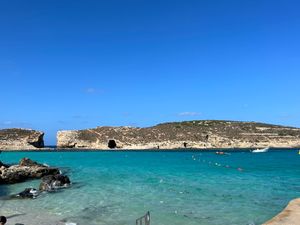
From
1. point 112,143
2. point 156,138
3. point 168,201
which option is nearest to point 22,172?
point 168,201

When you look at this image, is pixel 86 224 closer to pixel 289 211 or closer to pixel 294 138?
pixel 289 211

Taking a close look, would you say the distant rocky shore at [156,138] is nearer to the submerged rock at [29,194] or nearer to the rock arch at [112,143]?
the rock arch at [112,143]

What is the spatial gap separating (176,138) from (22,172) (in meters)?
119

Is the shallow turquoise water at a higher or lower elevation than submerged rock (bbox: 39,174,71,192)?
lower

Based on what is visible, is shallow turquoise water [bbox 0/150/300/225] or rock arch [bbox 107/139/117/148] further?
rock arch [bbox 107/139/117/148]

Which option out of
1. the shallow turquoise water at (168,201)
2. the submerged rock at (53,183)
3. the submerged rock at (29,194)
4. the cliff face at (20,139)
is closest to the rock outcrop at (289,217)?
the shallow turquoise water at (168,201)

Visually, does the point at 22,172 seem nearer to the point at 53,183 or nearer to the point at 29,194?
the point at 53,183

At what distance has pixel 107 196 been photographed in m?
32.9

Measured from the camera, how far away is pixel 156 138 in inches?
6481

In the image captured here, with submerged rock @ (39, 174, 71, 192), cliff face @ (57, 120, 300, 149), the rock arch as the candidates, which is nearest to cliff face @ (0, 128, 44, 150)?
cliff face @ (57, 120, 300, 149)

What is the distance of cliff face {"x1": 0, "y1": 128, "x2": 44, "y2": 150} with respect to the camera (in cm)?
16100

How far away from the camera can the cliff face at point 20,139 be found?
528 feet

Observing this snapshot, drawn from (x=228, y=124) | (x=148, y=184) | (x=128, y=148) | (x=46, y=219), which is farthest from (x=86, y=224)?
(x=228, y=124)

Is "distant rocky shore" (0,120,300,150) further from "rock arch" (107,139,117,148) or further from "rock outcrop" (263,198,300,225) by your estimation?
"rock outcrop" (263,198,300,225)
